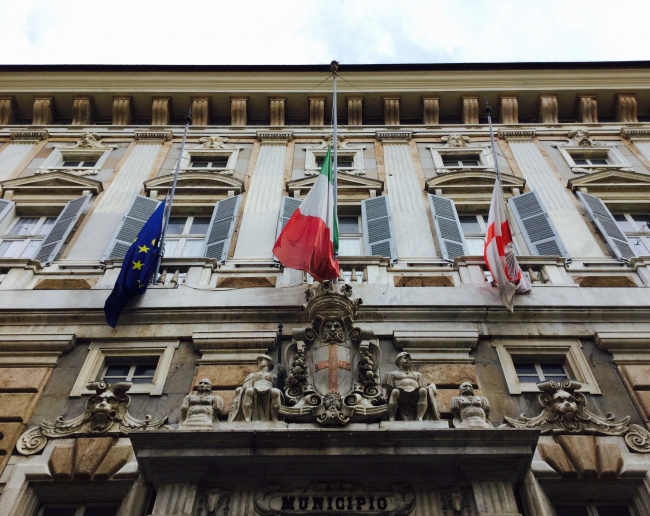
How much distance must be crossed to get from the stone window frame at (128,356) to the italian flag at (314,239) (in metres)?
2.45

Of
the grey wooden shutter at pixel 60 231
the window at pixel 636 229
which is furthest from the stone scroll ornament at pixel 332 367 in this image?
the window at pixel 636 229

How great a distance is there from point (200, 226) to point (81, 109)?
22.9 feet

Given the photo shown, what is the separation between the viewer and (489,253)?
11.8 m

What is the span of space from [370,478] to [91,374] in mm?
4835

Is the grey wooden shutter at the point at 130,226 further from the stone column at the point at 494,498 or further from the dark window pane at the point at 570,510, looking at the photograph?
the dark window pane at the point at 570,510

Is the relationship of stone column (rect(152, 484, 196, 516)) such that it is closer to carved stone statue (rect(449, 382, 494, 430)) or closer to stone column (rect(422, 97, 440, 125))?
carved stone statue (rect(449, 382, 494, 430))

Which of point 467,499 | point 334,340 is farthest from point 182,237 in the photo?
point 467,499

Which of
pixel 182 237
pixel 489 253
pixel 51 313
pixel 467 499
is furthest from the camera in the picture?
pixel 182 237

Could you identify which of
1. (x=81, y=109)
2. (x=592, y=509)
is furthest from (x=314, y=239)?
(x=81, y=109)

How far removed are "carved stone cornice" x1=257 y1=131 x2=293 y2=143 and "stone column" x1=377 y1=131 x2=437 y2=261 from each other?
2.53 meters

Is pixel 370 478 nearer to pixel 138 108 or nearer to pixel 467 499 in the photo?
pixel 467 499

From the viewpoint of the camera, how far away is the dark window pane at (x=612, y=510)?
8.42m

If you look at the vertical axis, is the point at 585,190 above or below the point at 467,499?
above

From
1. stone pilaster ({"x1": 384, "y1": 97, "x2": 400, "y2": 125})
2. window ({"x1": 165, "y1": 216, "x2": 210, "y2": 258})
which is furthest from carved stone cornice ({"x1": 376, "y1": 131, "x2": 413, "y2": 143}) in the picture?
window ({"x1": 165, "y1": 216, "x2": 210, "y2": 258})
